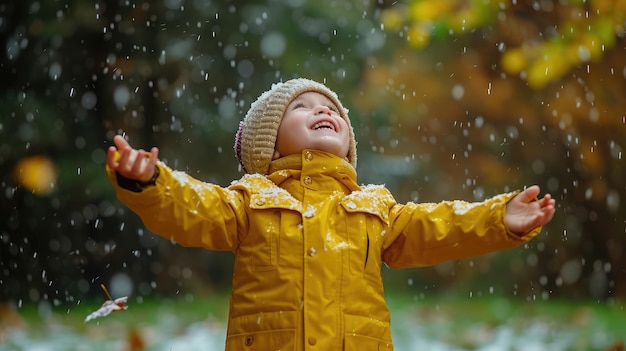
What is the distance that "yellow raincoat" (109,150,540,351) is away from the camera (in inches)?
101

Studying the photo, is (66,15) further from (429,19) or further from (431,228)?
(431,228)

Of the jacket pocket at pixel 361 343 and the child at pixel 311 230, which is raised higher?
the child at pixel 311 230

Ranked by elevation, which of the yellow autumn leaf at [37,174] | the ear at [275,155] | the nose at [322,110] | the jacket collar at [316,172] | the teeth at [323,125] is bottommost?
the jacket collar at [316,172]

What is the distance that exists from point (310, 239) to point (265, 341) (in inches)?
13.0

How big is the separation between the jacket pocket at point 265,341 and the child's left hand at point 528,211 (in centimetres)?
74

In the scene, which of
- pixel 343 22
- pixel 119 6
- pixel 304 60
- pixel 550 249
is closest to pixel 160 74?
pixel 119 6

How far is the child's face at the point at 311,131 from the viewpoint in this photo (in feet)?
9.55

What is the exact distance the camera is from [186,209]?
259cm

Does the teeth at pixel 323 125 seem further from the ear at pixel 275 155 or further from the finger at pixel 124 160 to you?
the finger at pixel 124 160

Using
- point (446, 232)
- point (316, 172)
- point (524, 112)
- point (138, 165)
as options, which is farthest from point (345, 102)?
point (138, 165)

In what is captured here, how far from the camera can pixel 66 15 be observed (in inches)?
308

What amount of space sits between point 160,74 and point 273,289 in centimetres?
607

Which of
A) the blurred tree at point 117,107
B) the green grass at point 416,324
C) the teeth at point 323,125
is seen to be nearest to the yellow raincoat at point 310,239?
the teeth at point 323,125

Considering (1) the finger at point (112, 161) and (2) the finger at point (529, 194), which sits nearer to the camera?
(1) the finger at point (112, 161)
